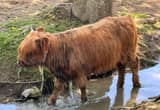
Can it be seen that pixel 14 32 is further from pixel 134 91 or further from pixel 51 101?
pixel 134 91

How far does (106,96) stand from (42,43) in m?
1.99

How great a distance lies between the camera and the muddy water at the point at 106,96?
28.8ft

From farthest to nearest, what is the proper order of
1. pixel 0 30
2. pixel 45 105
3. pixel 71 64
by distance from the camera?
pixel 0 30, pixel 45 105, pixel 71 64

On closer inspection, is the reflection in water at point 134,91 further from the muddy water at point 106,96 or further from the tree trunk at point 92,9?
the tree trunk at point 92,9

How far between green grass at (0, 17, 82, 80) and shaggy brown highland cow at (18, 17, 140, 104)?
65.7 inches

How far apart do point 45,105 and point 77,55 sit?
3.84 feet

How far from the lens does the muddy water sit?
8.77m

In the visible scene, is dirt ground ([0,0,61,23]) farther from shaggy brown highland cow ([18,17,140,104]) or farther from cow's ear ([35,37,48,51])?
cow's ear ([35,37,48,51])

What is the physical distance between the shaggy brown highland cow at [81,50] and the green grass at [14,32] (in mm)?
1669

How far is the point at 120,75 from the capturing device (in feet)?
31.6

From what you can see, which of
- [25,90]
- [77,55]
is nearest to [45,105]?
[25,90]

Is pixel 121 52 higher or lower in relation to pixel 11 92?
higher

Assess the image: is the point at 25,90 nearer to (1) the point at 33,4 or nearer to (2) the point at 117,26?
(2) the point at 117,26

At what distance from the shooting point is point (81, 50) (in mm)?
8406
